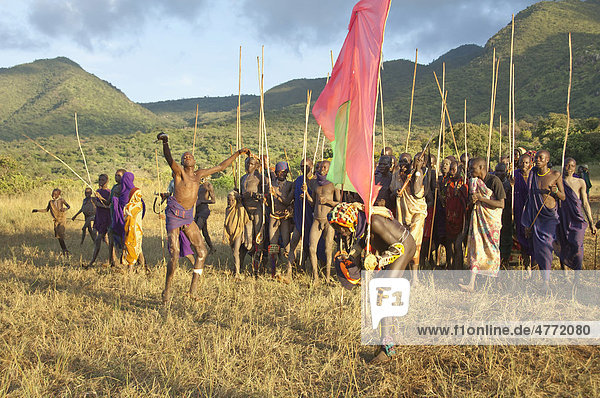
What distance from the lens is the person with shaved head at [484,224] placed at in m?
6.75

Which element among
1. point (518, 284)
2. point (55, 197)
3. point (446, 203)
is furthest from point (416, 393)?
point (55, 197)

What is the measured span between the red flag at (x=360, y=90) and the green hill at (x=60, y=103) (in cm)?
5857

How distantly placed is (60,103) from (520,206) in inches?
2951

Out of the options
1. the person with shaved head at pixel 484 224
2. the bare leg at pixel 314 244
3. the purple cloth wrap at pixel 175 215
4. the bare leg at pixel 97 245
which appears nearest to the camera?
the purple cloth wrap at pixel 175 215

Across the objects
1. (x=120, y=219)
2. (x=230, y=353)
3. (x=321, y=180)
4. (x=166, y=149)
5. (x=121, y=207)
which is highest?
(x=166, y=149)

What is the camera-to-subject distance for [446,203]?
7.52 meters

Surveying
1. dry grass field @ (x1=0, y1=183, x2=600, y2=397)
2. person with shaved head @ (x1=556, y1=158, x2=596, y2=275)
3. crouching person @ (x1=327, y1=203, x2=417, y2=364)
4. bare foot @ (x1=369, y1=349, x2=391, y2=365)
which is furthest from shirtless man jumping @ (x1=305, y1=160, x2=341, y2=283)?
person with shaved head @ (x1=556, y1=158, x2=596, y2=275)

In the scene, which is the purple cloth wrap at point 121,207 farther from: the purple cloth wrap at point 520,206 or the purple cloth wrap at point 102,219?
the purple cloth wrap at point 520,206

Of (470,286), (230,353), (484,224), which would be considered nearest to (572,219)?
(484,224)

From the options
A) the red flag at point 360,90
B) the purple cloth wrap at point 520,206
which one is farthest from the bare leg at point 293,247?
the purple cloth wrap at point 520,206

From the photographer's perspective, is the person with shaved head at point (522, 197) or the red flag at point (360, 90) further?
the person with shaved head at point (522, 197)

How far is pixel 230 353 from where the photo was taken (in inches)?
181

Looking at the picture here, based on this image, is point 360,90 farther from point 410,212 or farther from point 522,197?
point 522,197

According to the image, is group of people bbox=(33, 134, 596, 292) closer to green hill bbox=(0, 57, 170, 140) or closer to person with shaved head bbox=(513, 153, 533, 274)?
person with shaved head bbox=(513, 153, 533, 274)
